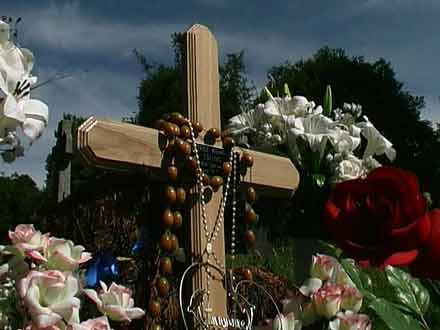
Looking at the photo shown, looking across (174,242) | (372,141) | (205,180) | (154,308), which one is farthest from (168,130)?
(372,141)

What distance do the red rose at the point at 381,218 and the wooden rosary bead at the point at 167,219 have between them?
791 mm

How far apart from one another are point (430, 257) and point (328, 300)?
7.9 inches

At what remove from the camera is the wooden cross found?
1.34 meters

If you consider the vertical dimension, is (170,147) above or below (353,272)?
above

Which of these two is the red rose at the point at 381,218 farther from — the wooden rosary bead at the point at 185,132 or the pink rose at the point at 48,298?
the wooden rosary bead at the point at 185,132

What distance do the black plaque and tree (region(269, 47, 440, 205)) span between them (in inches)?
278

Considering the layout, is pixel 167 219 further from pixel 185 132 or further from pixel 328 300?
pixel 328 300

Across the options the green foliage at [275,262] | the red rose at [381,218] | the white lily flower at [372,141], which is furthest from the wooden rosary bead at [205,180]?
the green foliage at [275,262]

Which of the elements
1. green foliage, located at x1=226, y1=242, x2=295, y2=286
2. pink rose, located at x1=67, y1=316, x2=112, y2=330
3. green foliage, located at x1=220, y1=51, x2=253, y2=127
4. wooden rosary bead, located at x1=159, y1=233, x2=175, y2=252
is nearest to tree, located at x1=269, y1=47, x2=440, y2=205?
green foliage, located at x1=220, y1=51, x2=253, y2=127

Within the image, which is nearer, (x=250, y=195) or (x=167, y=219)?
(x=167, y=219)

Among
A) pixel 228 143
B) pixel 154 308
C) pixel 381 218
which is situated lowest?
pixel 154 308

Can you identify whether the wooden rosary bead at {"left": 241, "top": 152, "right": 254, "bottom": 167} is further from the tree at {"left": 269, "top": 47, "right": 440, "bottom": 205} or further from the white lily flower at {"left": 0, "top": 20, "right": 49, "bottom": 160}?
the tree at {"left": 269, "top": 47, "right": 440, "bottom": 205}

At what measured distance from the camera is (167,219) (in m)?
1.42

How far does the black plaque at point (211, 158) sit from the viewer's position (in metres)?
1.56
